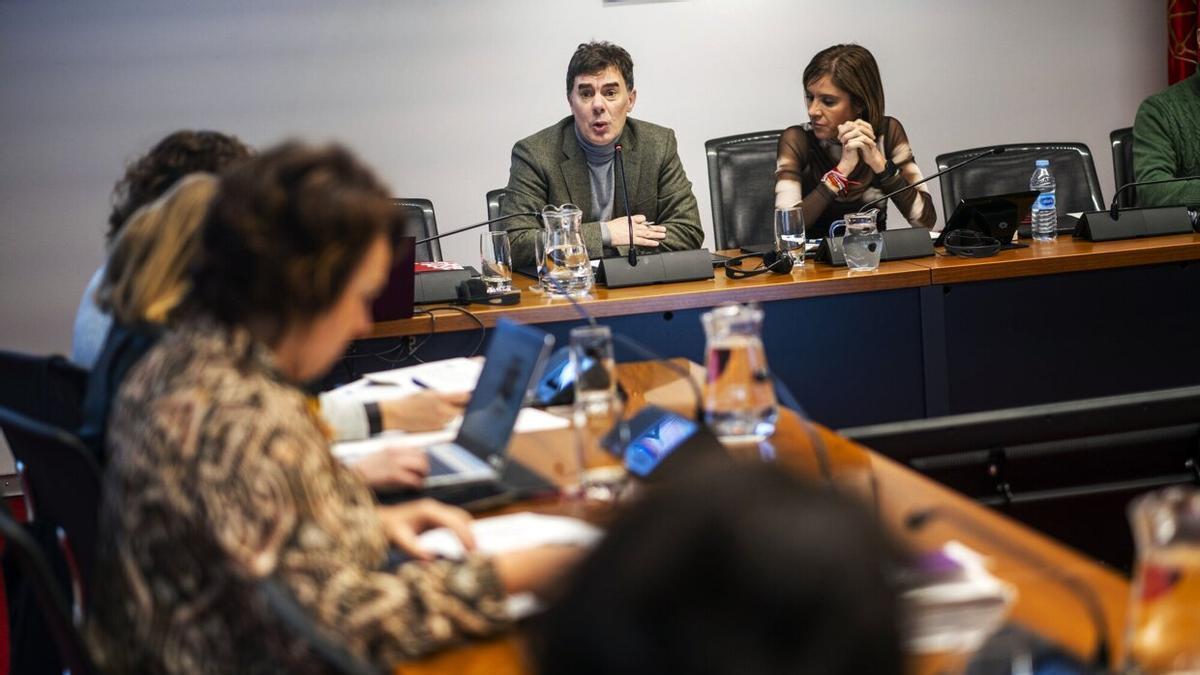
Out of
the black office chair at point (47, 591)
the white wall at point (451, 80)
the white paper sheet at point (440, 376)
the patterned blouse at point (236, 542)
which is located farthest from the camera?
the white wall at point (451, 80)

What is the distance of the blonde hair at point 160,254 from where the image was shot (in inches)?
57.9

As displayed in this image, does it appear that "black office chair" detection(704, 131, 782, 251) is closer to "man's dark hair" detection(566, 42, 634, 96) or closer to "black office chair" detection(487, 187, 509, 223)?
"man's dark hair" detection(566, 42, 634, 96)

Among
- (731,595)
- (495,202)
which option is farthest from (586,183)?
(731,595)

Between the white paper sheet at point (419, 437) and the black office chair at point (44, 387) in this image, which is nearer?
the black office chair at point (44, 387)

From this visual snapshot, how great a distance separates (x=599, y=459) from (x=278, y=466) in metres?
0.57

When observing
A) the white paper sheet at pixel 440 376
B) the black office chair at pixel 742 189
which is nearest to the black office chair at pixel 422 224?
the black office chair at pixel 742 189

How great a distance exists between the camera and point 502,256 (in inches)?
128

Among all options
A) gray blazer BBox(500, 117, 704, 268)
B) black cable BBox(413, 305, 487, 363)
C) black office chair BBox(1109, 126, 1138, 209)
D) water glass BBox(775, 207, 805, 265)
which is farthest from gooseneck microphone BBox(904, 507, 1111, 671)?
black office chair BBox(1109, 126, 1138, 209)

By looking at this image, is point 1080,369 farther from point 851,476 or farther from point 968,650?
point 968,650

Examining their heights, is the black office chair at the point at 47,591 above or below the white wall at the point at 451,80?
below

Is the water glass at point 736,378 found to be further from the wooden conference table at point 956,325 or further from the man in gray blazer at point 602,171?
the man in gray blazer at point 602,171

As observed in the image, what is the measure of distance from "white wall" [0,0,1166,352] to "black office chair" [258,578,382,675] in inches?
151

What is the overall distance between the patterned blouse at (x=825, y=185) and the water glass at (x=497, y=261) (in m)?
1.07

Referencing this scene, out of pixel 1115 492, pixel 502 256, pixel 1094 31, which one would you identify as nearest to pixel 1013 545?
pixel 1115 492
